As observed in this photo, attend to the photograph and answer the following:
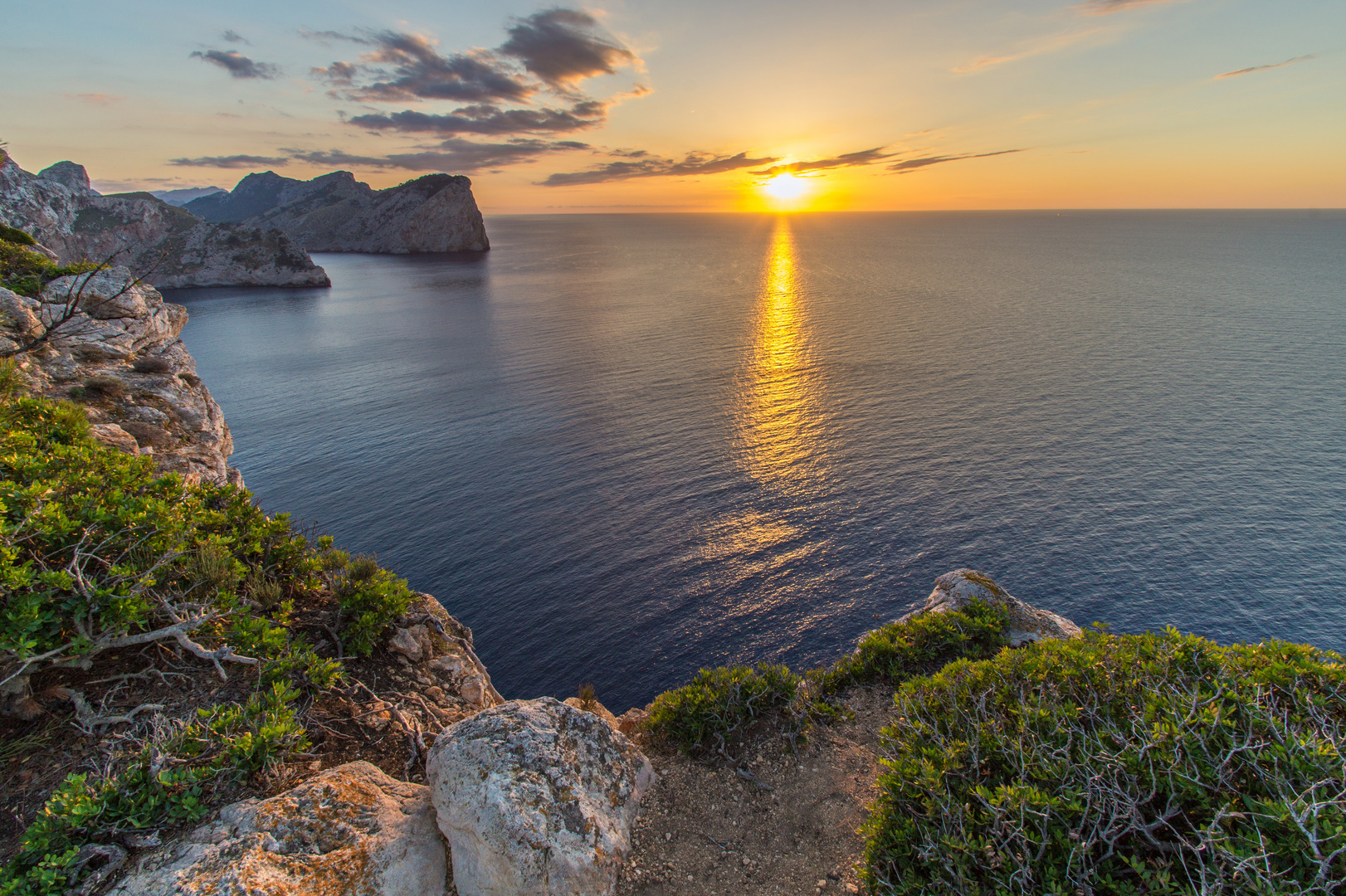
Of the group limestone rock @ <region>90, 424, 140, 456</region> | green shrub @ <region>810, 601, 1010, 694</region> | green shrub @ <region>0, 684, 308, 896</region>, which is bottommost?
green shrub @ <region>810, 601, 1010, 694</region>

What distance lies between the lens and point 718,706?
15000 millimetres

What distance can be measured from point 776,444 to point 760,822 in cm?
4429

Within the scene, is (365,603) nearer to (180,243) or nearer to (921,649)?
(921,649)

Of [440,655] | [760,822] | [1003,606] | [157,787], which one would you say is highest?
[157,787]

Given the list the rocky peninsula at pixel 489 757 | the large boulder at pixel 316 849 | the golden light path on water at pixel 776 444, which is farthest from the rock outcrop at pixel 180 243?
the large boulder at pixel 316 849

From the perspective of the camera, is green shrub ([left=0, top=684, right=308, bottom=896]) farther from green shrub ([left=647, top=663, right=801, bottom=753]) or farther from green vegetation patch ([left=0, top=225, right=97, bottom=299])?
green vegetation patch ([left=0, top=225, right=97, bottom=299])

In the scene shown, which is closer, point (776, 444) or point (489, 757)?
point (489, 757)

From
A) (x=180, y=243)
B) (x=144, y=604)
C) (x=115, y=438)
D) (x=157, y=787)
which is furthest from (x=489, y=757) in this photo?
(x=180, y=243)

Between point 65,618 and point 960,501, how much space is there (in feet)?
162

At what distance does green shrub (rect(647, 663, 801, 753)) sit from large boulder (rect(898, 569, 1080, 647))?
7.69 metres

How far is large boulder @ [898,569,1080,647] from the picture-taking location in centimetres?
1878

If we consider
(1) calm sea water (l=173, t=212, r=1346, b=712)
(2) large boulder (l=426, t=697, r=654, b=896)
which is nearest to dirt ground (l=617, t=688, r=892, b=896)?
(2) large boulder (l=426, t=697, r=654, b=896)

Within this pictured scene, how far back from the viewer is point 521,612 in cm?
3444

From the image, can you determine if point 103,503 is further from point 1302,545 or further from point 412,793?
point 1302,545
